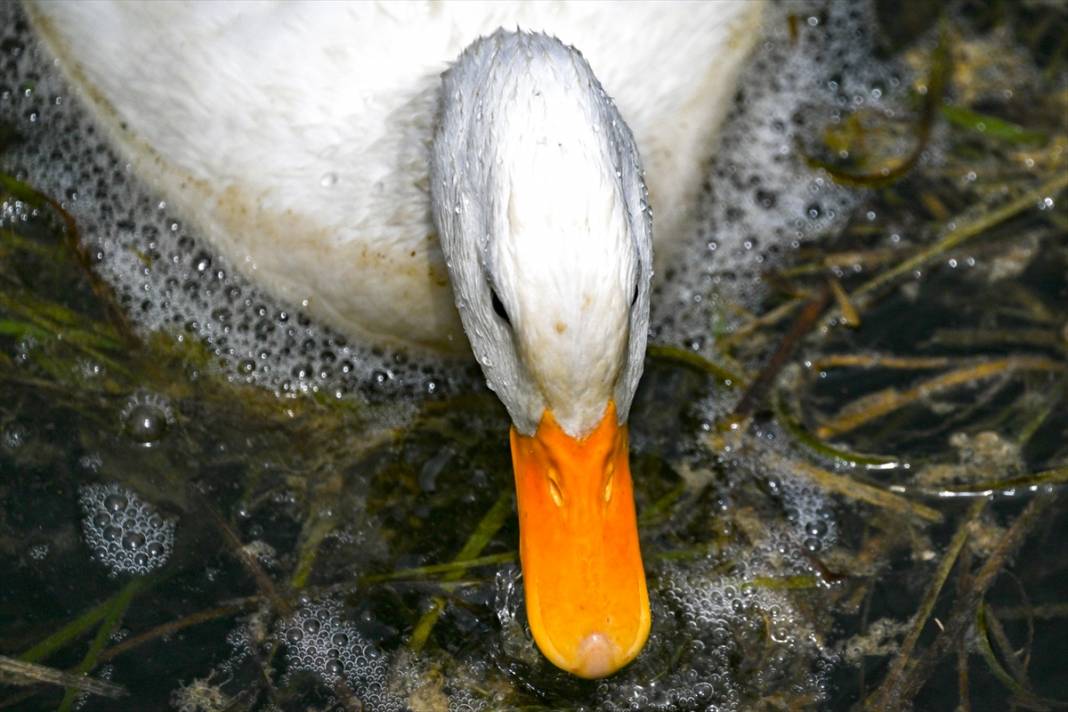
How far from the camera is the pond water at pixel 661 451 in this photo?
109 inches

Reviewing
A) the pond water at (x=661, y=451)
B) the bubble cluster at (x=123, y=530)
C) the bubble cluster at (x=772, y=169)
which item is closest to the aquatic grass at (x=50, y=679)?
the pond water at (x=661, y=451)

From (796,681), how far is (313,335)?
1.29m

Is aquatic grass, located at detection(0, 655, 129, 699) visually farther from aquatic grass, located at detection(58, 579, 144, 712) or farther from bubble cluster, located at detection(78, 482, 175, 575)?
bubble cluster, located at detection(78, 482, 175, 575)

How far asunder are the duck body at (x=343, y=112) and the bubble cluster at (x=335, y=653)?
653 mm

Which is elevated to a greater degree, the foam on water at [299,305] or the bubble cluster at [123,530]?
the foam on water at [299,305]

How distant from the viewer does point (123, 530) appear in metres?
2.98

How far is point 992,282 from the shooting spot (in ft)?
11.4

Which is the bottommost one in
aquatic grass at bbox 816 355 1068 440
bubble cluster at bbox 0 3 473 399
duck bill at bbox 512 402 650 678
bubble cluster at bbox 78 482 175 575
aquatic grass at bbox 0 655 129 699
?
aquatic grass at bbox 0 655 129 699

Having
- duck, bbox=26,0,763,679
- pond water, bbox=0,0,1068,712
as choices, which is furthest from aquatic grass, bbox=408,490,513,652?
duck, bbox=26,0,763,679

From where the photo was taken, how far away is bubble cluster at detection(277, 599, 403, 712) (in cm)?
276

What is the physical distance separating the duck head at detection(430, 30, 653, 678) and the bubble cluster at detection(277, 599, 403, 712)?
357 millimetres

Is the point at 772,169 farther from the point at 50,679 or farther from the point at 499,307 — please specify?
the point at 50,679

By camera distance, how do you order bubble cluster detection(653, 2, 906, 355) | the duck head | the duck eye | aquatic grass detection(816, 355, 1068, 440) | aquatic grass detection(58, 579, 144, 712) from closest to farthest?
the duck head < the duck eye < aquatic grass detection(58, 579, 144, 712) < aquatic grass detection(816, 355, 1068, 440) < bubble cluster detection(653, 2, 906, 355)

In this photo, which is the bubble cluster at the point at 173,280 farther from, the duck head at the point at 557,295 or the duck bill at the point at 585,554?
the duck bill at the point at 585,554
